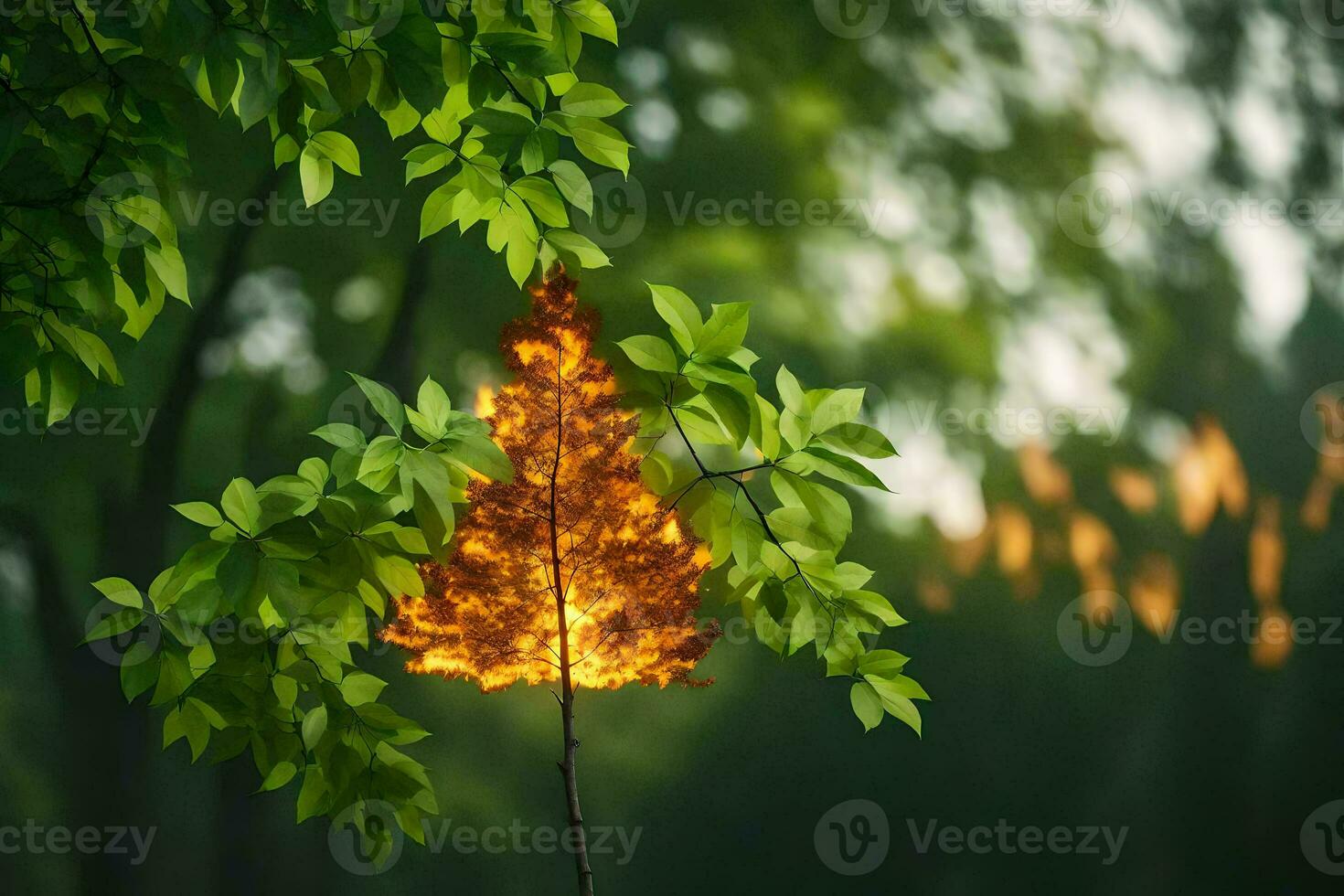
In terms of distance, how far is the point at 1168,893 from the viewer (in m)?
1.92

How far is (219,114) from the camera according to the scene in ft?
2.43

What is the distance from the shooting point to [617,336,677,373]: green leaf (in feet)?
2.91

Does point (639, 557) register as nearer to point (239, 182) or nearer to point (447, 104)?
point (447, 104)

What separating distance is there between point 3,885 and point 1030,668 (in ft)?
5.45

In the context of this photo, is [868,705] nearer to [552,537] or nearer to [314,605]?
[552,537]

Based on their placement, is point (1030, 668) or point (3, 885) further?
point (1030, 668)

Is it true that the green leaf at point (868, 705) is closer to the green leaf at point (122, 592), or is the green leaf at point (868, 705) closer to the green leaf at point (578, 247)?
the green leaf at point (578, 247)

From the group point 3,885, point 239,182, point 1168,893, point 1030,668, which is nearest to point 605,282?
point 239,182

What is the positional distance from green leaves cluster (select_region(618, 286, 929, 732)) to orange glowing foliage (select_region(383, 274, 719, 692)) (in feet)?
0.14

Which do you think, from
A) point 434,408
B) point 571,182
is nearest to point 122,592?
point 434,408

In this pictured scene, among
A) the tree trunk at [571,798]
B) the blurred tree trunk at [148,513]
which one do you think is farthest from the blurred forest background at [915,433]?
the tree trunk at [571,798]

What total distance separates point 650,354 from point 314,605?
324mm

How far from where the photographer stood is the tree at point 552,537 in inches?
40.4

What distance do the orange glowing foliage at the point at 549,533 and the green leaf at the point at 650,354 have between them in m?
0.12
